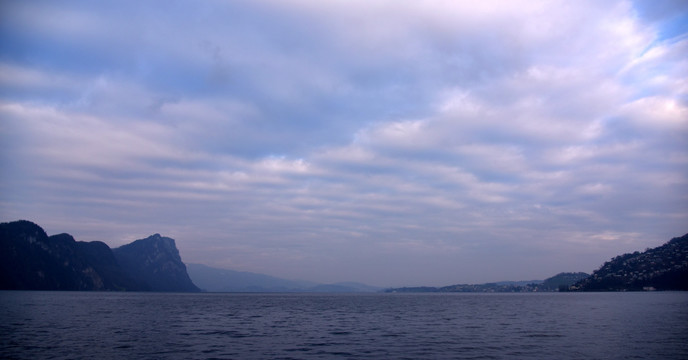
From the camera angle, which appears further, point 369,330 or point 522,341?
point 369,330

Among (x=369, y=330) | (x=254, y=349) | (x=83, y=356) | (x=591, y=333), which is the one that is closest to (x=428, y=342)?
(x=369, y=330)

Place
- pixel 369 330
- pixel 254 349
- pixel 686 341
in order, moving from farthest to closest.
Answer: pixel 369 330, pixel 686 341, pixel 254 349

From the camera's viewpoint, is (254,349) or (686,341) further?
(686,341)

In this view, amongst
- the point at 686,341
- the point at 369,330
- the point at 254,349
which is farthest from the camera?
the point at 369,330

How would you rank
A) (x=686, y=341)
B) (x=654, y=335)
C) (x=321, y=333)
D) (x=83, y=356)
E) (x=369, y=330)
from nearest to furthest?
(x=83, y=356), (x=686, y=341), (x=654, y=335), (x=321, y=333), (x=369, y=330)

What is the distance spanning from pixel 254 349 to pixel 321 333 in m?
16.9

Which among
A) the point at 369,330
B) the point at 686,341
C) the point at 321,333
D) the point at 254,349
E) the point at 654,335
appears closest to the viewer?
the point at 254,349

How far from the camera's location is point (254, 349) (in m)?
44.6

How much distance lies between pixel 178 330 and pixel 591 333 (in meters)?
56.9

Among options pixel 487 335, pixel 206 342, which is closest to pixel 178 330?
pixel 206 342

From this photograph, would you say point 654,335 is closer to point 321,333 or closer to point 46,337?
point 321,333

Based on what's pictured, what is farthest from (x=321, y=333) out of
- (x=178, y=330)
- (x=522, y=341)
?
(x=522, y=341)

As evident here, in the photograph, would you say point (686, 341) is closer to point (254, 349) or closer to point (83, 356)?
point (254, 349)

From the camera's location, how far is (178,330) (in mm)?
62469
